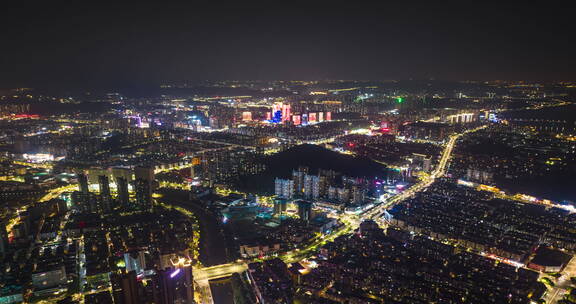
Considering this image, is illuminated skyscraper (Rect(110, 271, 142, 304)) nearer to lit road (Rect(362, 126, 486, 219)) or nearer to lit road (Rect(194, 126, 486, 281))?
lit road (Rect(194, 126, 486, 281))

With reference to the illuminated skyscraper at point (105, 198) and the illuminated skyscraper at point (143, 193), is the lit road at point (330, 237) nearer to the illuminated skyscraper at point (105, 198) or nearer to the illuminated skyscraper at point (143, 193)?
the illuminated skyscraper at point (143, 193)

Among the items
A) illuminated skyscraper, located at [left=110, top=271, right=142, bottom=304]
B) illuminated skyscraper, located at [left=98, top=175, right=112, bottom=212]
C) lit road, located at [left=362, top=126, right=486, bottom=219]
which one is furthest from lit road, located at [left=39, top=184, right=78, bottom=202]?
lit road, located at [left=362, top=126, right=486, bottom=219]

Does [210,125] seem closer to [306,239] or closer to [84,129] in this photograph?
[84,129]

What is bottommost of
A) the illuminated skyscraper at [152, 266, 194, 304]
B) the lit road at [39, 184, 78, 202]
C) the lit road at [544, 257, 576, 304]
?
the lit road at [544, 257, 576, 304]

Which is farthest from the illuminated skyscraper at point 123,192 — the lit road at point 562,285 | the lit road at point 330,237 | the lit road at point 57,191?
the lit road at point 562,285

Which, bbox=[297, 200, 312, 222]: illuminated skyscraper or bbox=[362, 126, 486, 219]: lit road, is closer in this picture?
bbox=[297, 200, 312, 222]: illuminated skyscraper

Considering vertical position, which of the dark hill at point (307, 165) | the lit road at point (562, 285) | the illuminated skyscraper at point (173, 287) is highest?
the illuminated skyscraper at point (173, 287)

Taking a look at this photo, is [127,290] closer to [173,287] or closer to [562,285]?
[173,287]

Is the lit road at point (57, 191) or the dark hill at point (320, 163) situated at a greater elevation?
the dark hill at point (320, 163)

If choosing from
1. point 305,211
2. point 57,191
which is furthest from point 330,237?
point 57,191

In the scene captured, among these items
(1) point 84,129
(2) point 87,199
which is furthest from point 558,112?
(1) point 84,129

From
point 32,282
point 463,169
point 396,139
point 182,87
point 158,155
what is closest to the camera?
point 32,282
